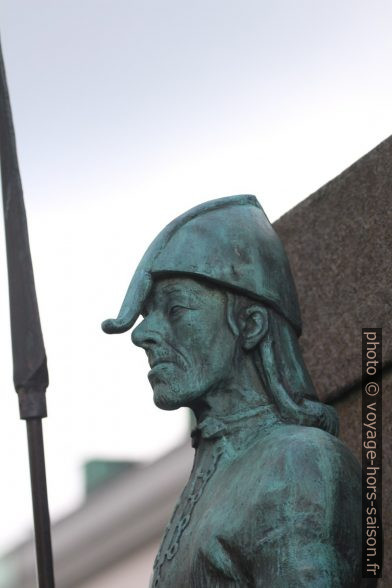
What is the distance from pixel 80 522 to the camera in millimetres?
26250

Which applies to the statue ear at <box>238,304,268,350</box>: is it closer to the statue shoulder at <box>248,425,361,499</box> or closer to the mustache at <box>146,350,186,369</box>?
the mustache at <box>146,350,186,369</box>

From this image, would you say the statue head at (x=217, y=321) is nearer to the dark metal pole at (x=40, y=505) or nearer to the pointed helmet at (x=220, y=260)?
the pointed helmet at (x=220, y=260)

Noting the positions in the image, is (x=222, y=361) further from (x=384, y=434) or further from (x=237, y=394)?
(x=384, y=434)

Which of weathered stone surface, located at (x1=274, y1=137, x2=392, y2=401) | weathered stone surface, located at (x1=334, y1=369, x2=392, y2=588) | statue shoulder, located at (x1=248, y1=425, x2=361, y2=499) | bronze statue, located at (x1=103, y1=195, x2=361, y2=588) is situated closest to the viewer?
statue shoulder, located at (x1=248, y1=425, x2=361, y2=499)

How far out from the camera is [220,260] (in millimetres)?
4812

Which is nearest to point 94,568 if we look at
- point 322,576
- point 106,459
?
point 106,459

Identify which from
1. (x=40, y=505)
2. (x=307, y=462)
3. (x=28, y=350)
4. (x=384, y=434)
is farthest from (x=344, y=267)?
(x=307, y=462)

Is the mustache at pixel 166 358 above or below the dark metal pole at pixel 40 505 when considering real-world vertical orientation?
above

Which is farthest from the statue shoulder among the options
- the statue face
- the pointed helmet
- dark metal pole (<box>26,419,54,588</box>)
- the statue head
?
dark metal pole (<box>26,419,54,588</box>)

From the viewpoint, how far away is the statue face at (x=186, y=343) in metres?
4.78

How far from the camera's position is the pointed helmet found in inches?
189

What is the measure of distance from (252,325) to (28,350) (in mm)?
912

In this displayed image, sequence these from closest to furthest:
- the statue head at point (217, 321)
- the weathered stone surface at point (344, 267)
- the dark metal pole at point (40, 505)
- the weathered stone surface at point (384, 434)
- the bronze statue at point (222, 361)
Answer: the bronze statue at point (222, 361), the statue head at point (217, 321), the dark metal pole at point (40, 505), the weathered stone surface at point (384, 434), the weathered stone surface at point (344, 267)

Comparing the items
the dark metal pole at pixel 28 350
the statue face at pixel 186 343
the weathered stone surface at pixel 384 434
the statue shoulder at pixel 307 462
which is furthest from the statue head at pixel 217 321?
the weathered stone surface at pixel 384 434
